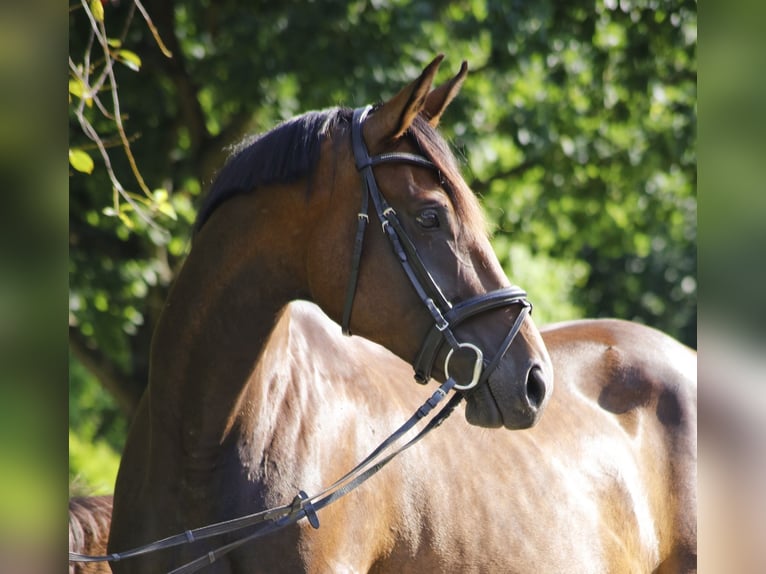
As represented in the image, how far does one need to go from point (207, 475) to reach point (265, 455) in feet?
0.61

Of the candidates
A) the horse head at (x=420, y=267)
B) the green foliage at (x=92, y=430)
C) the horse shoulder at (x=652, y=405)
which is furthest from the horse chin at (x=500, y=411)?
the green foliage at (x=92, y=430)

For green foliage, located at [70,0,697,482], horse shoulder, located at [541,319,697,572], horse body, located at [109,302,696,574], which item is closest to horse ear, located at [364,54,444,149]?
horse body, located at [109,302,696,574]

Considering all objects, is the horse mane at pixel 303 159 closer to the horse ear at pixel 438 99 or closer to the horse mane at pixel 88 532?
the horse ear at pixel 438 99

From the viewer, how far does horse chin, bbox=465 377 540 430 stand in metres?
2.67

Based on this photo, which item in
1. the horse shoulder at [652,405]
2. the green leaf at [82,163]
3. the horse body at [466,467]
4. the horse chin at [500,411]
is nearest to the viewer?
the horse chin at [500,411]

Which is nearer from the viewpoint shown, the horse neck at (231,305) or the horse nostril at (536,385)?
the horse nostril at (536,385)

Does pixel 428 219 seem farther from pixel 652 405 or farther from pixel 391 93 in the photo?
pixel 391 93

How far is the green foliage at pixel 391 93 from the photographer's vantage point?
709 cm

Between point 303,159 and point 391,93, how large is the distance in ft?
14.9

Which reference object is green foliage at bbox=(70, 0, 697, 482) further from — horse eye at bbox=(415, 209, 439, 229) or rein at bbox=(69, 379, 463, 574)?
horse eye at bbox=(415, 209, 439, 229)

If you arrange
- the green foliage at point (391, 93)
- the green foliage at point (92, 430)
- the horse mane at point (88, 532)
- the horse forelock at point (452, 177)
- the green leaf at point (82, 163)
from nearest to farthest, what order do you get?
1. the horse forelock at point (452, 177)
2. the green leaf at point (82, 163)
3. the horse mane at point (88, 532)
4. the green foliage at point (391, 93)
5. the green foliage at point (92, 430)

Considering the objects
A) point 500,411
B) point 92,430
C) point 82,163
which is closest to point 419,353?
point 500,411

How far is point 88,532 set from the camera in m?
4.02

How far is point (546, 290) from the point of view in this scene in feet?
50.2
